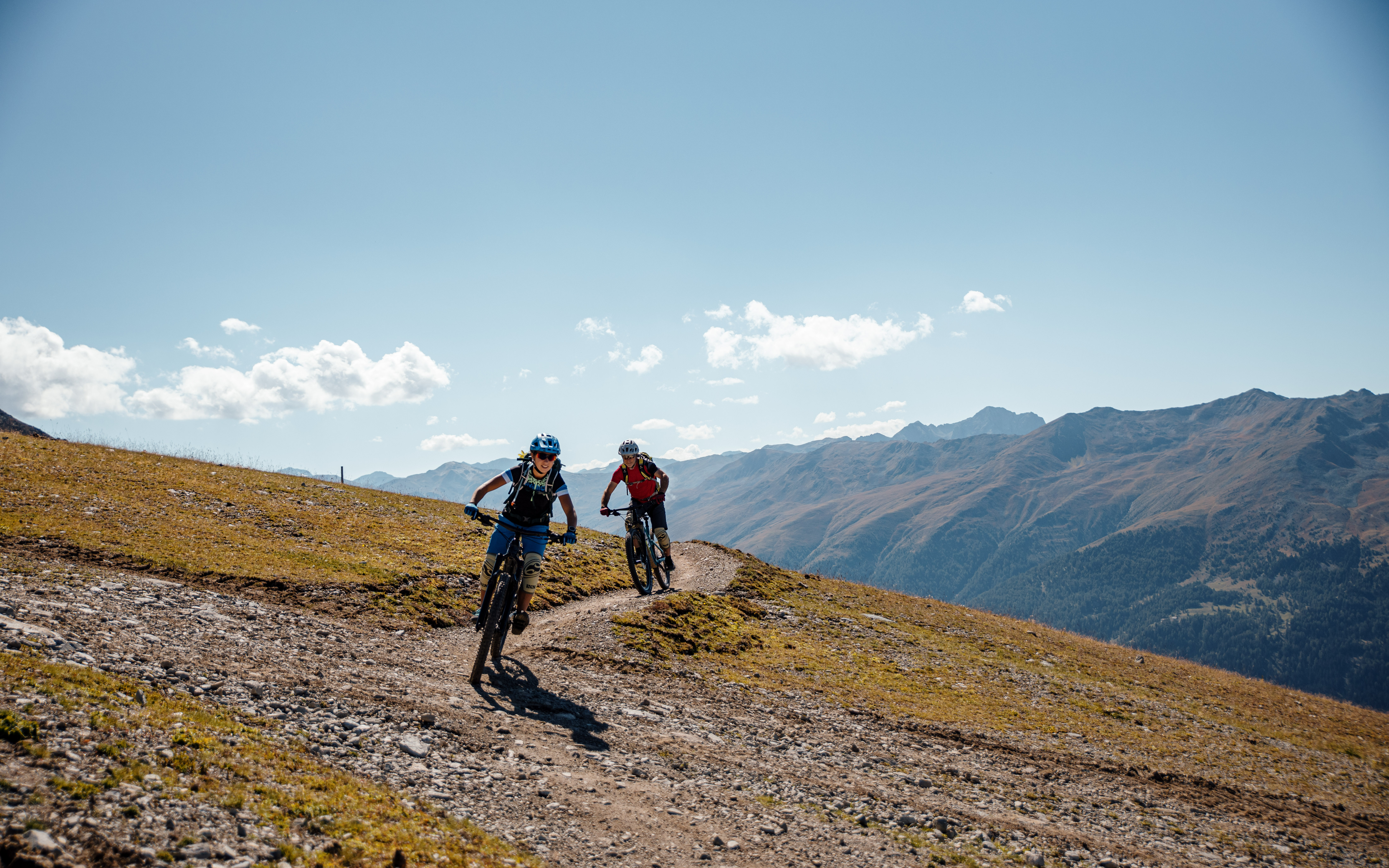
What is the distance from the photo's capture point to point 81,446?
29312 millimetres

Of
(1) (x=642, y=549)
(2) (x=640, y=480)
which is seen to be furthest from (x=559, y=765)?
(1) (x=642, y=549)

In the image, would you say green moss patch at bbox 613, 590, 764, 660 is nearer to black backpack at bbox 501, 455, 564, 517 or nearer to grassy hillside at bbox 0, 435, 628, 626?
grassy hillside at bbox 0, 435, 628, 626

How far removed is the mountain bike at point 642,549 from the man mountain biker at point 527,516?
23.7 ft

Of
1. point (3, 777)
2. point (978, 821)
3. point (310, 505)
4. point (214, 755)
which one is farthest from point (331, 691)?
point (310, 505)

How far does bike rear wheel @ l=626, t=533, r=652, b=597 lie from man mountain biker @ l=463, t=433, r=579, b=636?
7.97 m

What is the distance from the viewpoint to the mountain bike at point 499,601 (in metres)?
12.3

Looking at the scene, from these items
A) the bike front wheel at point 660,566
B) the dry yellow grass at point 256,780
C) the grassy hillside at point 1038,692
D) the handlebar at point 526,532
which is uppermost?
the handlebar at point 526,532

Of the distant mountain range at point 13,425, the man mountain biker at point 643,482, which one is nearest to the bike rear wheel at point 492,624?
the man mountain biker at point 643,482

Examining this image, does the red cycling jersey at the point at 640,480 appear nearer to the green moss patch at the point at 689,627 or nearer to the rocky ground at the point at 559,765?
the green moss patch at the point at 689,627

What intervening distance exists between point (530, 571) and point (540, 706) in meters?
2.63

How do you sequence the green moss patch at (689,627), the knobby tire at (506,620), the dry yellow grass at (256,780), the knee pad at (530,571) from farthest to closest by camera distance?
the green moss patch at (689,627), the knee pad at (530,571), the knobby tire at (506,620), the dry yellow grass at (256,780)

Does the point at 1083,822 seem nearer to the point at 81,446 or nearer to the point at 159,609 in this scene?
the point at 159,609

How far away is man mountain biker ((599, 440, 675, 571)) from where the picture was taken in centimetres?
2064

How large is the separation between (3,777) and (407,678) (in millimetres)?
6533
